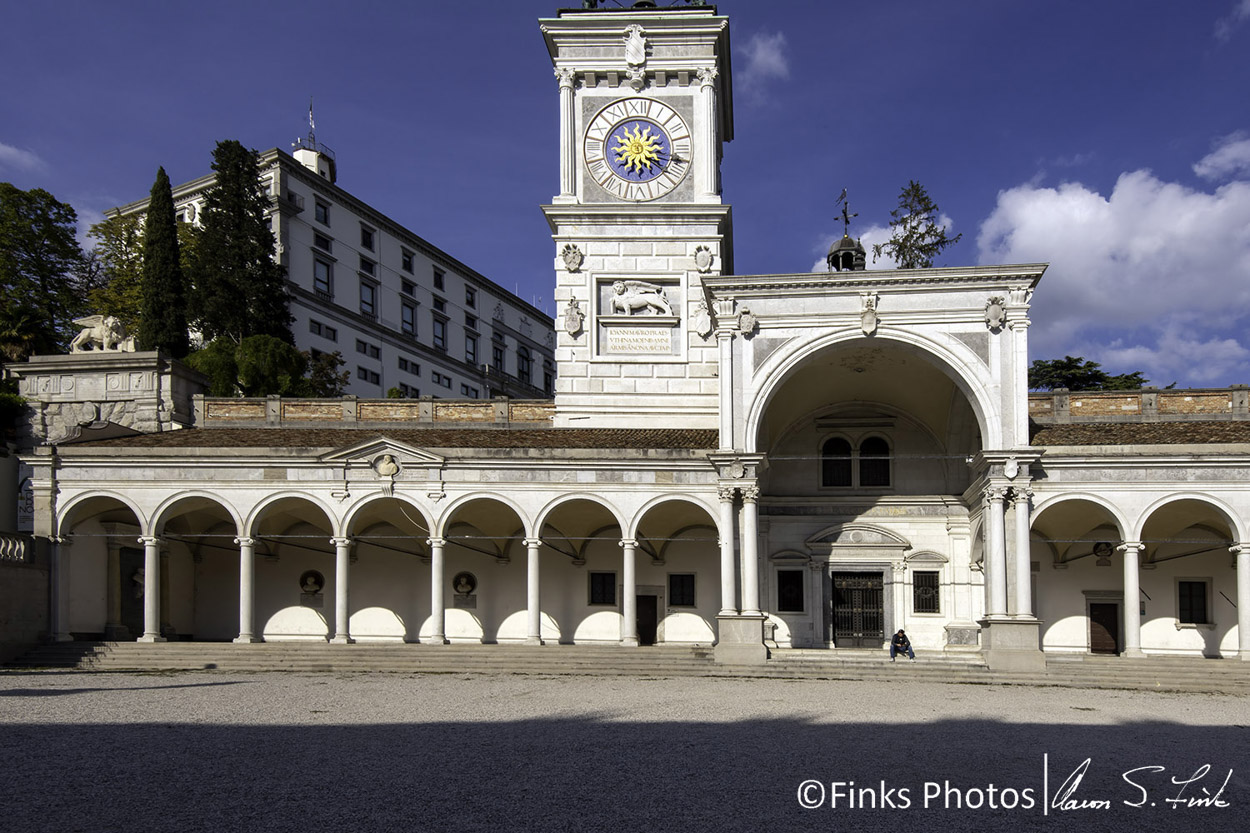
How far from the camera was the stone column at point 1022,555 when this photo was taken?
88.8 feet

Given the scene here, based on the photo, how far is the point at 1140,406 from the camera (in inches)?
1257

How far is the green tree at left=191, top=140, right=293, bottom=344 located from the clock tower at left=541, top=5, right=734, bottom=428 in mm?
16546

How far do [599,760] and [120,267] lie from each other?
46.3m

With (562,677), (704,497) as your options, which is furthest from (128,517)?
(704,497)

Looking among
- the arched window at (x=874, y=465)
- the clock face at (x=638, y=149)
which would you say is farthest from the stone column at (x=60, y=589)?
the arched window at (x=874, y=465)

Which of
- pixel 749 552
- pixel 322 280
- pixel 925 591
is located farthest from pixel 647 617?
pixel 322 280

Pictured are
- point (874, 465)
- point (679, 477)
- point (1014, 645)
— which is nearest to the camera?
point (1014, 645)

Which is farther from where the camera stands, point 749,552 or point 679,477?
point 679,477

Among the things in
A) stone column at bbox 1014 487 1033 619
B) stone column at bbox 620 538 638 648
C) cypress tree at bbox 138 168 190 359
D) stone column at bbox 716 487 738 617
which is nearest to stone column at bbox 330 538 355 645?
stone column at bbox 620 538 638 648

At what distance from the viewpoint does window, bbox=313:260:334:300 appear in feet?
188

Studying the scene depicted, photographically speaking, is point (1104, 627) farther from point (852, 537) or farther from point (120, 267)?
point (120, 267)

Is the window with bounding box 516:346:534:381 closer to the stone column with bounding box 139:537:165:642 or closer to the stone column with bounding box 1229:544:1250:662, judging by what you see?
the stone column with bounding box 139:537:165:642

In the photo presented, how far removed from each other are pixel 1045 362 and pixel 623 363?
33050 millimetres

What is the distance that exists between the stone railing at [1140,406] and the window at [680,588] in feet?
36.4
